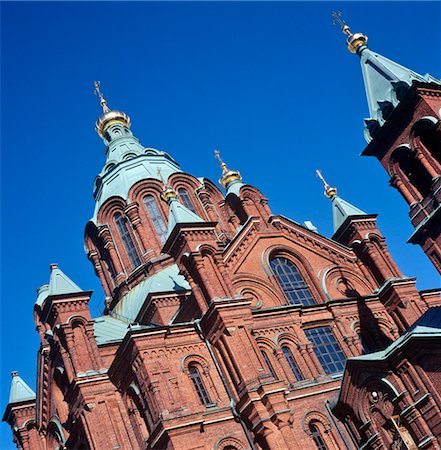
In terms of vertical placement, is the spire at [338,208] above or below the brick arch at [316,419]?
above

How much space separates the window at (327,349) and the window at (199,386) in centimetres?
513

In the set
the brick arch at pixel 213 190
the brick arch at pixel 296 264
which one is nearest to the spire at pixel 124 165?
the brick arch at pixel 213 190

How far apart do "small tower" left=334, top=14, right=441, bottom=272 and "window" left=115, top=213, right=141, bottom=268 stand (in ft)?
55.0

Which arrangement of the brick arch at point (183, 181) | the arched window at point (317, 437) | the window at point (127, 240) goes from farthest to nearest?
the brick arch at point (183, 181)
the window at point (127, 240)
the arched window at point (317, 437)

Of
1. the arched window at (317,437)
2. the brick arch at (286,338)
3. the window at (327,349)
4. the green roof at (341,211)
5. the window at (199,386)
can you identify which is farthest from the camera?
the green roof at (341,211)

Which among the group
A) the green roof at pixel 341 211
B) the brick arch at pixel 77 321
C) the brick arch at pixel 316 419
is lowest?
the brick arch at pixel 316 419

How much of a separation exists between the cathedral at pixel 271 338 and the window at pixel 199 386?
80mm

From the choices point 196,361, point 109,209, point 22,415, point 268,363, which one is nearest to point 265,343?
point 268,363

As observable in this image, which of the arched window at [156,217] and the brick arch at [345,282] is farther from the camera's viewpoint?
the arched window at [156,217]

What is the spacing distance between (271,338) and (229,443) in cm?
461

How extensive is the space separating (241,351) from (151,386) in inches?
135

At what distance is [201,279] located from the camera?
24.6 meters

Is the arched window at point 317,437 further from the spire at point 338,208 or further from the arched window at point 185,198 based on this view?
the arched window at point 185,198

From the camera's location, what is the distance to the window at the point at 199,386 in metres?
23.3
